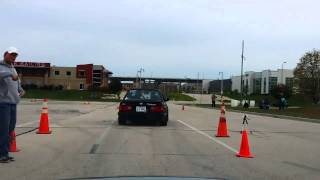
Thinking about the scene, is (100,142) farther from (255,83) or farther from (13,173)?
(255,83)

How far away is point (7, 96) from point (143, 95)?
12.1 m

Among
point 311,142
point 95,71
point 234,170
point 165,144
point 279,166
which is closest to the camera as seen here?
point 234,170

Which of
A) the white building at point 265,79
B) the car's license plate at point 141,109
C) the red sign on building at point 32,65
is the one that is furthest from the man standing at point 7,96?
the white building at point 265,79

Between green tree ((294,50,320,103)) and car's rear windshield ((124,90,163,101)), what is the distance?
231 ft

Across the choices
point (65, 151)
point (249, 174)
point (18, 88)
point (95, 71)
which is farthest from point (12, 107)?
point (95, 71)

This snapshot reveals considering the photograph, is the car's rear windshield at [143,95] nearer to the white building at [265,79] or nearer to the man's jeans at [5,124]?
the man's jeans at [5,124]

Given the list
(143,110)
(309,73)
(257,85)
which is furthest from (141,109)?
(257,85)

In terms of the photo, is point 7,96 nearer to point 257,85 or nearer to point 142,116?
point 142,116

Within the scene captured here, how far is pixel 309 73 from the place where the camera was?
305ft

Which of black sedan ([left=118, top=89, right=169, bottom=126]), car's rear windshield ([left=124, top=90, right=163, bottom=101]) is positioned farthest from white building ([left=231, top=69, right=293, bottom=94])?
black sedan ([left=118, top=89, right=169, bottom=126])

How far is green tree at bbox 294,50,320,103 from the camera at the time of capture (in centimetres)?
9044

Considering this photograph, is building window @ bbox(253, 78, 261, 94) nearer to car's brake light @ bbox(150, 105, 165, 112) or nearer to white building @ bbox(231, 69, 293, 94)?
white building @ bbox(231, 69, 293, 94)

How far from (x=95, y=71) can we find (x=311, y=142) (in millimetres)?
139056

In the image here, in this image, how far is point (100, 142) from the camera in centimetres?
1540
